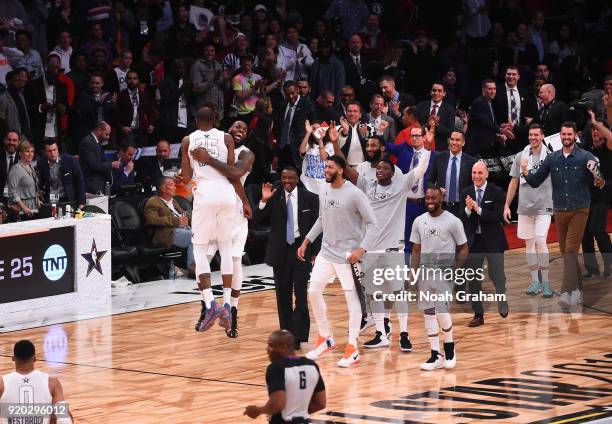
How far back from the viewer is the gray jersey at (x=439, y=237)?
1409 cm

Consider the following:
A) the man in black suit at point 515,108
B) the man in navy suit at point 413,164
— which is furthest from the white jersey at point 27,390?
the man in black suit at point 515,108

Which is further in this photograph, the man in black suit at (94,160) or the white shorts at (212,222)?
the man in black suit at (94,160)

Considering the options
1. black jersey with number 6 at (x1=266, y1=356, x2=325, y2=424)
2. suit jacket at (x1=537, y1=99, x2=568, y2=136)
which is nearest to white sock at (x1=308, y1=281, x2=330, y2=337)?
black jersey with number 6 at (x1=266, y1=356, x2=325, y2=424)

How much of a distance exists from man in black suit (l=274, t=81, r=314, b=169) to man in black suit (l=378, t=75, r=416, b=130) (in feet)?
3.81

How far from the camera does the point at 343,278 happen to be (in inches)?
554

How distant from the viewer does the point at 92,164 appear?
64.3ft

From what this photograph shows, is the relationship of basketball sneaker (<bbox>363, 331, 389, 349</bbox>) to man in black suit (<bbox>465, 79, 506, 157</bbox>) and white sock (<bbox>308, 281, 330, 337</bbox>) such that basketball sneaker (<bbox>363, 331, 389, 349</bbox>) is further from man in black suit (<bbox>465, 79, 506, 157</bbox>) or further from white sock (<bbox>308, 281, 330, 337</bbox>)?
man in black suit (<bbox>465, 79, 506, 157</bbox>)

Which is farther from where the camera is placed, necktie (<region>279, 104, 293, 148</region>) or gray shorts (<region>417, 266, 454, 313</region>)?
necktie (<region>279, 104, 293, 148</region>)

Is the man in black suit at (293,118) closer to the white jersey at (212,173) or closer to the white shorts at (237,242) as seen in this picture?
the white shorts at (237,242)

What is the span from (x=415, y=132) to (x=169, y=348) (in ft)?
13.9

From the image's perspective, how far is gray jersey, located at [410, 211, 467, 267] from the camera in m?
14.1

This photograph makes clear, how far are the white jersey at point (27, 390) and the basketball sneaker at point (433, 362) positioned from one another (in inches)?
214

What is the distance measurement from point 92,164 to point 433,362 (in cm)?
736

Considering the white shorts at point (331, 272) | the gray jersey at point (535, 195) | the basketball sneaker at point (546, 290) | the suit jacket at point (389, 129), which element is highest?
the suit jacket at point (389, 129)
